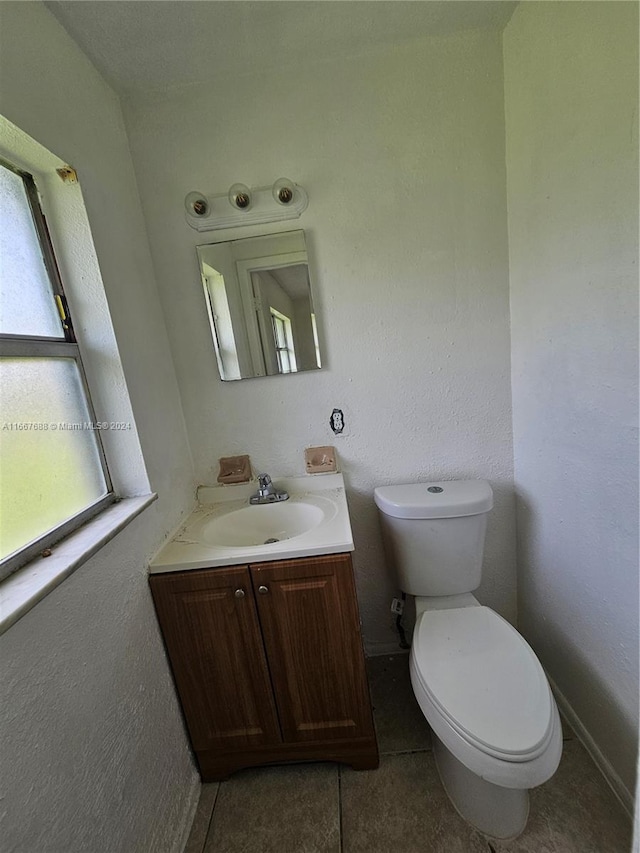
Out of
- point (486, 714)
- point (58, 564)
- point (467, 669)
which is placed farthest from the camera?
point (467, 669)

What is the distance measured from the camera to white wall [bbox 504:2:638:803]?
0.77 m

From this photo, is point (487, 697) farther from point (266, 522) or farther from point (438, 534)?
point (266, 522)

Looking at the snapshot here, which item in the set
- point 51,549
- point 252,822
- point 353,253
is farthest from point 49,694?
point 353,253

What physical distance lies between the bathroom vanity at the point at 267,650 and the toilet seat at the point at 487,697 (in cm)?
22

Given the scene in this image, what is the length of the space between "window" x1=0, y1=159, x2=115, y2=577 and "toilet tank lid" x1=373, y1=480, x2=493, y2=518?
904 mm

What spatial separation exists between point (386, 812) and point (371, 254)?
1757 millimetres

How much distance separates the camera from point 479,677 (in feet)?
3.00

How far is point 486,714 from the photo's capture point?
824 mm

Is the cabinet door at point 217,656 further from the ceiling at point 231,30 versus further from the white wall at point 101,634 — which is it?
the ceiling at point 231,30

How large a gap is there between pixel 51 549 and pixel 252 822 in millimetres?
1012

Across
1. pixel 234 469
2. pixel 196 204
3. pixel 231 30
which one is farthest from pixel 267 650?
pixel 231 30

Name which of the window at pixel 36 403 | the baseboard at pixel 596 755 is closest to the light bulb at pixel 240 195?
the window at pixel 36 403

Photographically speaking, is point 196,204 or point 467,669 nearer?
point 467,669

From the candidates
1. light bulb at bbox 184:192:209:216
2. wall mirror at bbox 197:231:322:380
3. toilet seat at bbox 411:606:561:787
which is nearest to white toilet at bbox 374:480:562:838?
toilet seat at bbox 411:606:561:787
